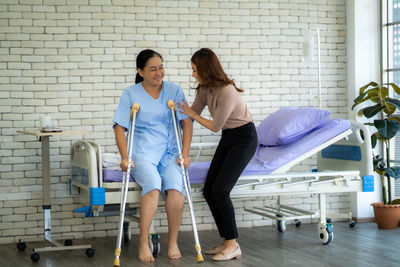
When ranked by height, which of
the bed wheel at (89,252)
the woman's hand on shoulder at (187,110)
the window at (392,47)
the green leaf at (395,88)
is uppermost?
the window at (392,47)

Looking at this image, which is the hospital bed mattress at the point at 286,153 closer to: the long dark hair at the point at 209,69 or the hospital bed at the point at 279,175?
the hospital bed at the point at 279,175

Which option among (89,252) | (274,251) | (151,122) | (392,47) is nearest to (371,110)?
(392,47)

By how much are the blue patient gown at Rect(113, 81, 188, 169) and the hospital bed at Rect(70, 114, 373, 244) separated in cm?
22

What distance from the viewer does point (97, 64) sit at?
522cm

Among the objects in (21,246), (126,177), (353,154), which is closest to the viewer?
(126,177)

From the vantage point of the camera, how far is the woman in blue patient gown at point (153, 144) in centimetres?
399

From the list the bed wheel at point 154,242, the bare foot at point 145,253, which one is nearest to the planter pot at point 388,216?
the bed wheel at point 154,242

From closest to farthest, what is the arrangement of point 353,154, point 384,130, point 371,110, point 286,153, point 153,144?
point 153,144 < point 286,153 < point 353,154 < point 384,130 < point 371,110

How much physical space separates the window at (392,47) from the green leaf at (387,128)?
47 cm

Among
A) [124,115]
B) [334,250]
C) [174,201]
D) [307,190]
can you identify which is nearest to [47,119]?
[124,115]

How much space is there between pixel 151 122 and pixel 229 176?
0.64 metres

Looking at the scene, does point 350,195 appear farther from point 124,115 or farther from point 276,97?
point 124,115

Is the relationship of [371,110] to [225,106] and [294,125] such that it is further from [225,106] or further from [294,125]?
[225,106]

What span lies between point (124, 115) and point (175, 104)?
1.18ft
